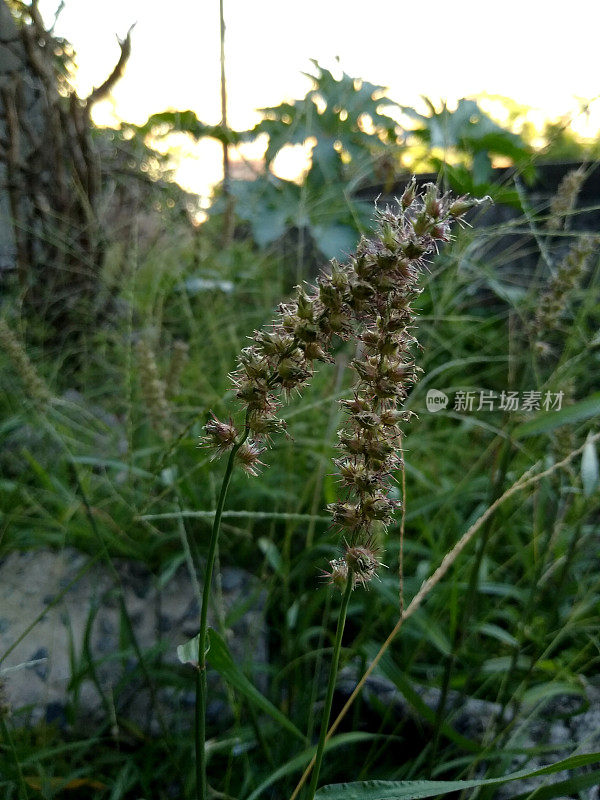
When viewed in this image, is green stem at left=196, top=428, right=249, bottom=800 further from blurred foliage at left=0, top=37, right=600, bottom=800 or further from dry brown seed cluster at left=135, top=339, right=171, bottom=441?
dry brown seed cluster at left=135, top=339, right=171, bottom=441

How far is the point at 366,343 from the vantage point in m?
0.42

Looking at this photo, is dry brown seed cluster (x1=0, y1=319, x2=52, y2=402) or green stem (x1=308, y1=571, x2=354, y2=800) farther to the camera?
dry brown seed cluster (x1=0, y1=319, x2=52, y2=402)

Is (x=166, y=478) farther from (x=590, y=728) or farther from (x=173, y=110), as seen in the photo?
(x=173, y=110)

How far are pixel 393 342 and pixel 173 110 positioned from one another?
1873mm

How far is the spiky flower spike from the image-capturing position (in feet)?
1.24

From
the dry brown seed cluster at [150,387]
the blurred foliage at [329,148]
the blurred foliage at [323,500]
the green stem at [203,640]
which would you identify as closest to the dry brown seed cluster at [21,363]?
the blurred foliage at [323,500]

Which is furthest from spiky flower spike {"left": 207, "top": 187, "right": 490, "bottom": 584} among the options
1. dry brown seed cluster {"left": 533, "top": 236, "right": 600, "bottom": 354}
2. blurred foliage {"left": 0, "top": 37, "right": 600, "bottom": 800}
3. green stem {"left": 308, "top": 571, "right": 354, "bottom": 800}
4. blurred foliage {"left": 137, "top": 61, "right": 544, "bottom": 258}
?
blurred foliage {"left": 137, "top": 61, "right": 544, "bottom": 258}

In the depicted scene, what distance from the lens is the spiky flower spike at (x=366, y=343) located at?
0.38m

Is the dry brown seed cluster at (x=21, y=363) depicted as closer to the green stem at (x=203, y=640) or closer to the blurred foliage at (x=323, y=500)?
the blurred foliage at (x=323, y=500)

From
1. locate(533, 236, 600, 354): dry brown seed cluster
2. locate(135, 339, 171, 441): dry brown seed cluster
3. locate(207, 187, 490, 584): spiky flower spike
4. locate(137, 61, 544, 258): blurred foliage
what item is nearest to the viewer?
locate(207, 187, 490, 584): spiky flower spike

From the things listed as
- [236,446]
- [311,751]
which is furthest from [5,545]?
[236,446]

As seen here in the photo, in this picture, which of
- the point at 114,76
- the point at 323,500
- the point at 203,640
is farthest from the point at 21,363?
the point at 114,76

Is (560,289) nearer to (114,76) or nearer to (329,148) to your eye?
(329,148)

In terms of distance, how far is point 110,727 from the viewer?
1043 mm
